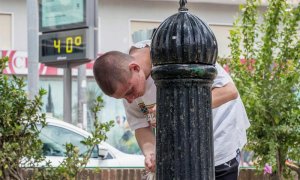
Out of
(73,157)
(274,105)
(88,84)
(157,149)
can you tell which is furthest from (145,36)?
(88,84)

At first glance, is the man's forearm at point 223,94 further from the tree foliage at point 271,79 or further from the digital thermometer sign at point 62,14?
the digital thermometer sign at point 62,14

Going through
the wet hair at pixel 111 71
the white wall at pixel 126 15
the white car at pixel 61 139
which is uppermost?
the white wall at pixel 126 15

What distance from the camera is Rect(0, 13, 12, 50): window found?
23.0 metres

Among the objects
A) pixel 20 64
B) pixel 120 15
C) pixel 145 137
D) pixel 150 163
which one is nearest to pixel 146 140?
pixel 145 137

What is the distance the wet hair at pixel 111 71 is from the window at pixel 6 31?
1958 centimetres

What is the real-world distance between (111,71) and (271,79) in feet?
15.1

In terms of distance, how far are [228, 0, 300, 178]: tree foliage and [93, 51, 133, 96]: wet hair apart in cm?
387

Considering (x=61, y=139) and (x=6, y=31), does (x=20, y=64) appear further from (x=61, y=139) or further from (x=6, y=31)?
(x=61, y=139)

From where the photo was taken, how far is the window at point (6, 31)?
2297 centimetres

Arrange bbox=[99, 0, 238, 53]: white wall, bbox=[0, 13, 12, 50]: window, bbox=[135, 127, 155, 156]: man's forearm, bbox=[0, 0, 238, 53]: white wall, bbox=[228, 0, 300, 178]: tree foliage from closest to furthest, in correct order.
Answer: bbox=[135, 127, 155, 156]: man's forearm
bbox=[228, 0, 300, 178]: tree foliage
bbox=[0, 13, 12, 50]: window
bbox=[0, 0, 238, 53]: white wall
bbox=[99, 0, 238, 53]: white wall

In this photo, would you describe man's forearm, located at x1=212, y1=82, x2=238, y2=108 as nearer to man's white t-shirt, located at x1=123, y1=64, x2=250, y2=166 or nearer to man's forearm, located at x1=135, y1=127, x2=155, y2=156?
man's white t-shirt, located at x1=123, y1=64, x2=250, y2=166

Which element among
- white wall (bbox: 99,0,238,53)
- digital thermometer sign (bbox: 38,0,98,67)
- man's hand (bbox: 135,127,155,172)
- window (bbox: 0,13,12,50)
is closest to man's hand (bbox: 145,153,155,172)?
man's hand (bbox: 135,127,155,172)

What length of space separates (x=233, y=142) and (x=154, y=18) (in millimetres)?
20690

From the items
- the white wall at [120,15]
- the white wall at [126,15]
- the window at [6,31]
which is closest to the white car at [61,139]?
the white wall at [120,15]
